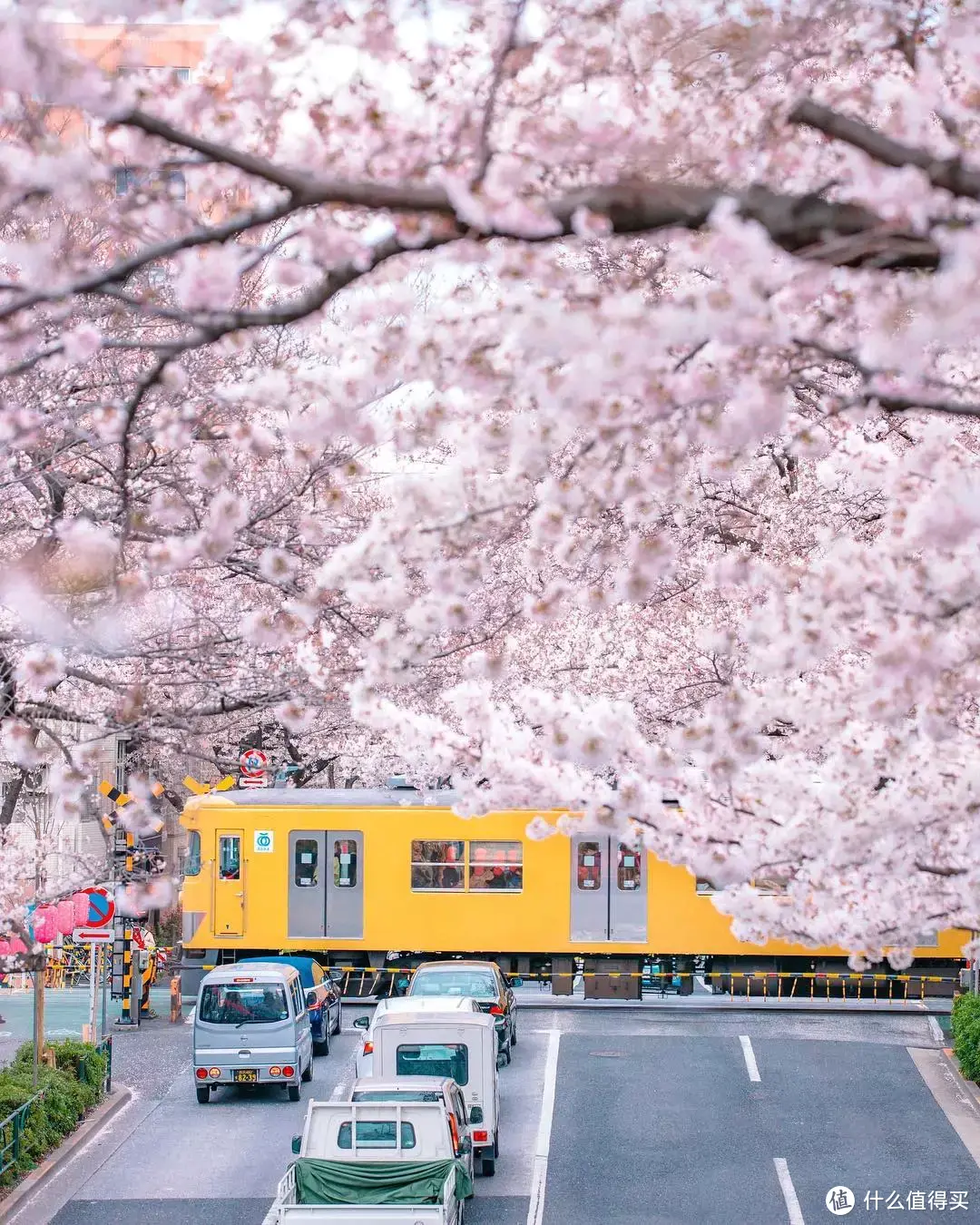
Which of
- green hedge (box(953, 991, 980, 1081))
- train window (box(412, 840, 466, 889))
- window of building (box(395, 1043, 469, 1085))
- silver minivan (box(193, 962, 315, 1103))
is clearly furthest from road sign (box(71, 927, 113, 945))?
green hedge (box(953, 991, 980, 1081))

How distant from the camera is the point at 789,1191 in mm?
16766

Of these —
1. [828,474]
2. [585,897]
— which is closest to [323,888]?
[585,897]

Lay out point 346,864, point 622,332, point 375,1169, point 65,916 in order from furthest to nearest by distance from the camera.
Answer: point 346,864 → point 65,916 → point 375,1169 → point 622,332

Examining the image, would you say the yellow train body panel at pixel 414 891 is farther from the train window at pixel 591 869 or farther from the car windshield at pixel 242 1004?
the car windshield at pixel 242 1004

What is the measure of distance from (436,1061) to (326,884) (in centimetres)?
1118

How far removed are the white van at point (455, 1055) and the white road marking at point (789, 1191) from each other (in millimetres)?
3181

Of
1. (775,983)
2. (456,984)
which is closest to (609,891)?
(775,983)

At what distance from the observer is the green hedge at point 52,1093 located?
1794 centimetres

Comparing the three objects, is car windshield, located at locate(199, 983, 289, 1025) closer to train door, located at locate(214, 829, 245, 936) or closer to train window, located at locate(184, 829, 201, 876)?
train door, located at locate(214, 829, 245, 936)

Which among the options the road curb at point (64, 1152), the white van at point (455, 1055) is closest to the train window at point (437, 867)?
the road curb at point (64, 1152)

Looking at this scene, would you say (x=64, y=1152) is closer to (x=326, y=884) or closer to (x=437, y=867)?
(x=326, y=884)

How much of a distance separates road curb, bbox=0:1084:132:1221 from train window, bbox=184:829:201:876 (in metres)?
6.75

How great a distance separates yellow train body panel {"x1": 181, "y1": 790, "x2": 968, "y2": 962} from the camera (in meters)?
28.3

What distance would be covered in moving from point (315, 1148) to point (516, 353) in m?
10.8
